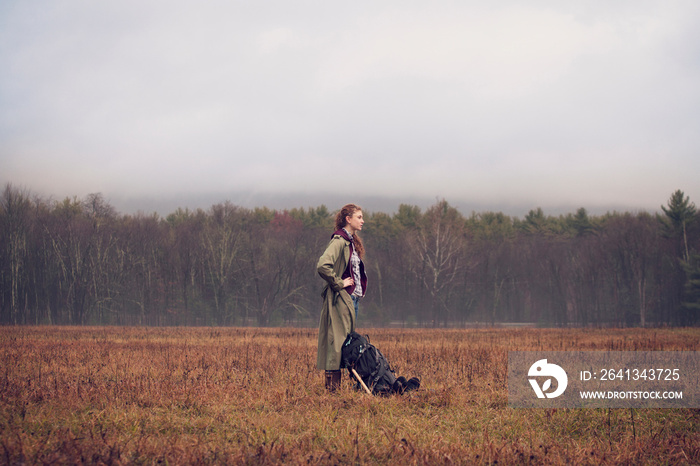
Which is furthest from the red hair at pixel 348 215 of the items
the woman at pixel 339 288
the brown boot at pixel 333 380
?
the brown boot at pixel 333 380

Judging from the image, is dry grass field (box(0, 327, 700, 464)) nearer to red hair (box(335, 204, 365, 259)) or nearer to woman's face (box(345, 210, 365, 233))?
red hair (box(335, 204, 365, 259))

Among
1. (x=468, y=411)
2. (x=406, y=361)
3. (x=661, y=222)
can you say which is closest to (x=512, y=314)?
(x=661, y=222)

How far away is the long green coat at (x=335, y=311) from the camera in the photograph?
23.0 feet

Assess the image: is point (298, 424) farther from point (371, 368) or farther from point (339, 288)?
point (339, 288)

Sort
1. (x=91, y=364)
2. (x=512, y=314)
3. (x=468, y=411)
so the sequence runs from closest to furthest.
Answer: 1. (x=468, y=411)
2. (x=91, y=364)
3. (x=512, y=314)

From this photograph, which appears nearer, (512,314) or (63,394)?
(63,394)

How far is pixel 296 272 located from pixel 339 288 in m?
51.2

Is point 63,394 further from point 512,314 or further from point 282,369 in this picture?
point 512,314

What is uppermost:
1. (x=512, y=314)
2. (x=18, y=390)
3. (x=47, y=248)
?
(x=47, y=248)

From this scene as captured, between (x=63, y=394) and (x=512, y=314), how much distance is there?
65037 mm

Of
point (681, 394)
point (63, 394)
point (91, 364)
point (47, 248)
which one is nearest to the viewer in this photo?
point (63, 394)

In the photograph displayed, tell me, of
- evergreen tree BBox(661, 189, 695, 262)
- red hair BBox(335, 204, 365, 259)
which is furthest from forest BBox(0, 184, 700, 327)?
red hair BBox(335, 204, 365, 259)

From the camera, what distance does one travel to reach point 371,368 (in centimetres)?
694

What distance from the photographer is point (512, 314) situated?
66875 millimetres
